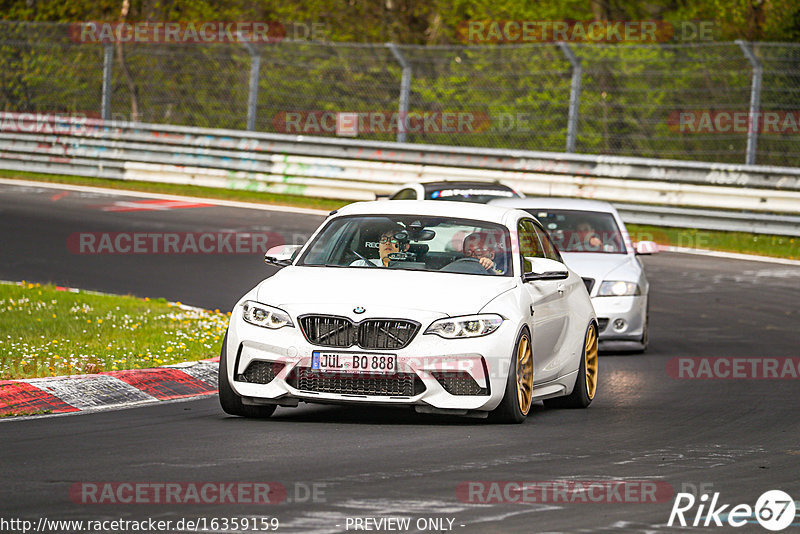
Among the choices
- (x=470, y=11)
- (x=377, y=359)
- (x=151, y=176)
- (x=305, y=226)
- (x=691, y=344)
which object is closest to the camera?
(x=377, y=359)

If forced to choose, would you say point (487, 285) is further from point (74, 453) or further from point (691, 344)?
point (691, 344)

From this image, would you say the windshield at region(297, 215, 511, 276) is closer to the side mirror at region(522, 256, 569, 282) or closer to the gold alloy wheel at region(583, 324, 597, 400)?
the side mirror at region(522, 256, 569, 282)

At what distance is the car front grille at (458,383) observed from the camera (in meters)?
8.83

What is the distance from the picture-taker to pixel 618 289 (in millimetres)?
14312

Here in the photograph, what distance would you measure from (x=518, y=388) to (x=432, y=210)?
1578 mm

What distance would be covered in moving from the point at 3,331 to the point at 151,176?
52.9 feet

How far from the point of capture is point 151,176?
28391 mm

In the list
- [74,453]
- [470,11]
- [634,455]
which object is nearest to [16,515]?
[74,453]

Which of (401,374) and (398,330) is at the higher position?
(398,330)

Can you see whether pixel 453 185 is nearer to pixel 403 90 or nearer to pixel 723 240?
pixel 723 240

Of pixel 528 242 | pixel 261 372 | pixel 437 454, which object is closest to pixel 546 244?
pixel 528 242

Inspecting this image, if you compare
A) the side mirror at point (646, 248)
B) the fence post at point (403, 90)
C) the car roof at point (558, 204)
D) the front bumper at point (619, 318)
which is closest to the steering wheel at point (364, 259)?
the front bumper at point (619, 318)

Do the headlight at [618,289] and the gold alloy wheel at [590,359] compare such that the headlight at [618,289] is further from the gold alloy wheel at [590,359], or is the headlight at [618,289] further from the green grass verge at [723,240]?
the green grass verge at [723,240]

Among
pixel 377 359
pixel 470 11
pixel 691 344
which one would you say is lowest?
pixel 691 344
